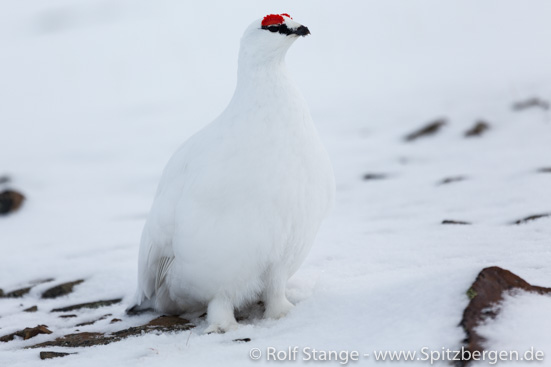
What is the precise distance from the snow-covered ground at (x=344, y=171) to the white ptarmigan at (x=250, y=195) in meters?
0.25

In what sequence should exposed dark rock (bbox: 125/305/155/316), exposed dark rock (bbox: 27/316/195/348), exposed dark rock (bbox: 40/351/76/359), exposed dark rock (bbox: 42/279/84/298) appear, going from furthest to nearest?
exposed dark rock (bbox: 42/279/84/298) < exposed dark rock (bbox: 125/305/155/316) < exposed dark rock (bbox: 27/316/195/348) < exposed dark rock (bbox: 40/351/76/359)

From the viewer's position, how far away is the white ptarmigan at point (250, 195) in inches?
115

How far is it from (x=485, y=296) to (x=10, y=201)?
529cm

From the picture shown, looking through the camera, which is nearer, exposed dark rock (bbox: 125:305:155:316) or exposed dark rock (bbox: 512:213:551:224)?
exposed dark rock (bbox: 125:305:155:316)

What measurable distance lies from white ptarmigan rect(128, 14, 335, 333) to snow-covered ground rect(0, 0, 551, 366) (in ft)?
0.82

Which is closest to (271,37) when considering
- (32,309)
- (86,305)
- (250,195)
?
(250,195)

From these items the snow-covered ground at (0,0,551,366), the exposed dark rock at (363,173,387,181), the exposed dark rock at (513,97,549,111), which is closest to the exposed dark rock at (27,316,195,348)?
the snow-covered ground at (0,0,551,366)

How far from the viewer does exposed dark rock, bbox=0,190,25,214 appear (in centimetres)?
638

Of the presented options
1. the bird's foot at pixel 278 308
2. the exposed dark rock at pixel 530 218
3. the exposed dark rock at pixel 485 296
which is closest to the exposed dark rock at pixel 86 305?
A: the bird's foot at pixel 278 308

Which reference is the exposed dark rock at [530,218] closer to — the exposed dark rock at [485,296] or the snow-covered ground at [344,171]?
the snow-covered ground at [344,171]

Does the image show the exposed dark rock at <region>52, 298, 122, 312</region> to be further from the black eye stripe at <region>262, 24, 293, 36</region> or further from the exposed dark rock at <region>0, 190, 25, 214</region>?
the exposed dark rock at <region>0, 190, 25, 214</region>

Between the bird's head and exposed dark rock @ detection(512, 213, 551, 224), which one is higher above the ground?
the bird's head

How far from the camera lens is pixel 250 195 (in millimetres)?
2910

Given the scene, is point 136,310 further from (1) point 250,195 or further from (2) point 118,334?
(1) point 250,195
